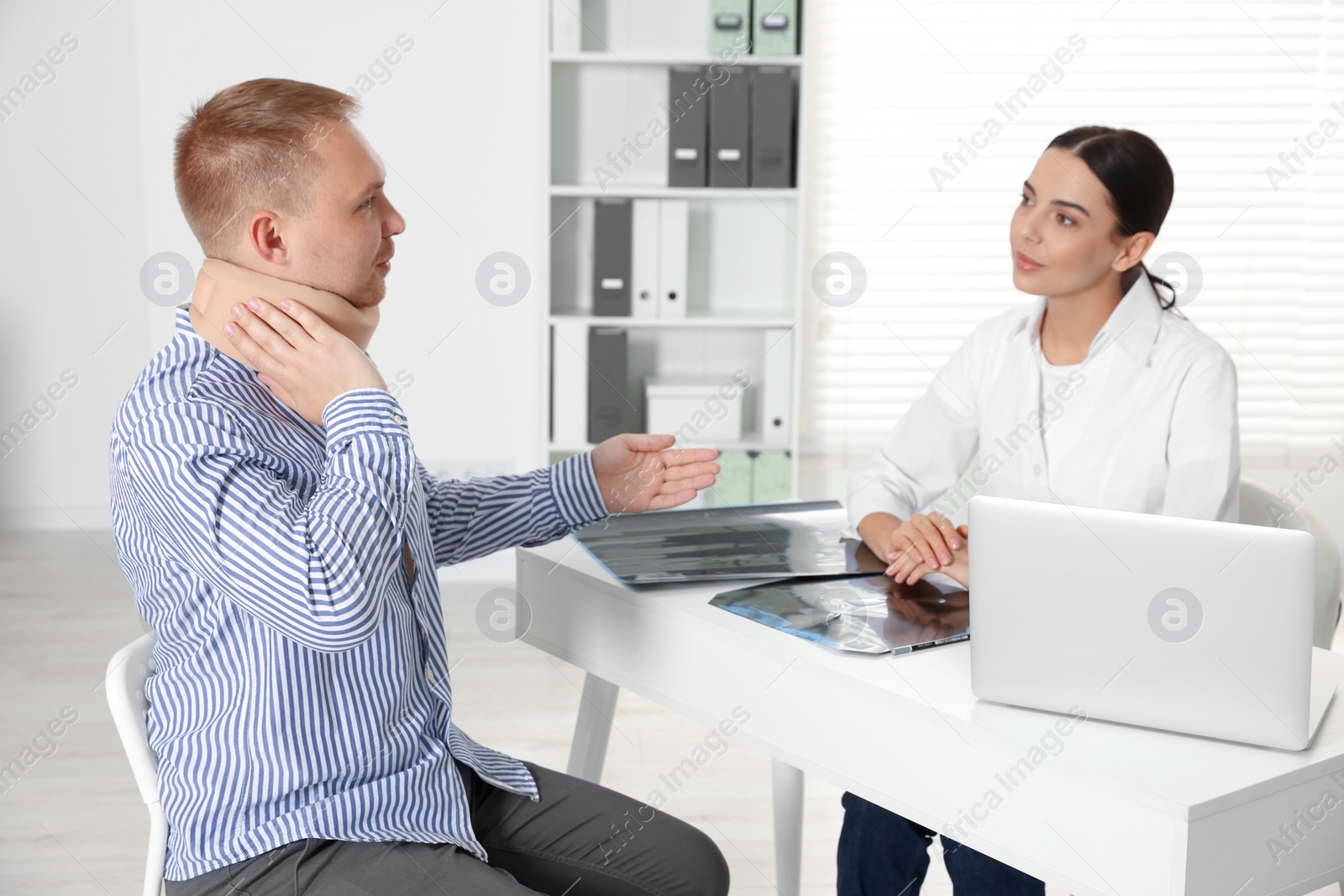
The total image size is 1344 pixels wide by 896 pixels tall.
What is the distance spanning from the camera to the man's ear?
1.16m

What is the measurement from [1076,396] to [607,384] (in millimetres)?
1923

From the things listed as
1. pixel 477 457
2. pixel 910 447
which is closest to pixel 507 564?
pixel 477 457

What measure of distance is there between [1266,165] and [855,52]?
1.45 m

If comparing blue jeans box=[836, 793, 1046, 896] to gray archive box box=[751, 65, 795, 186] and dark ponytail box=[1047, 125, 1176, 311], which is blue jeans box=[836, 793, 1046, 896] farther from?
gray archive box box=[751, 65, 795, 186]

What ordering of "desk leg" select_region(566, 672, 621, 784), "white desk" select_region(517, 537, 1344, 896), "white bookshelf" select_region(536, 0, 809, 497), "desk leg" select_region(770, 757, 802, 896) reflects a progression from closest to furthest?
"white desk" select_region(517, 537, 1344, 896) → "desk leg" select_region(770, 757, 802, 896) → "desk leg" select_region(566, 672, 621, 784) → "white bookshelf" select_region(536, 0, 809, 497)

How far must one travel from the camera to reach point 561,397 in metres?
3.53

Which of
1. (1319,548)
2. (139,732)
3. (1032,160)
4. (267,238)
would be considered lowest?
(139,732)

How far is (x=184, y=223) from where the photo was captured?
3994 mm

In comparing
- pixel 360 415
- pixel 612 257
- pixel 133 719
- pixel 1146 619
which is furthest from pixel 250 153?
pixel 612 257

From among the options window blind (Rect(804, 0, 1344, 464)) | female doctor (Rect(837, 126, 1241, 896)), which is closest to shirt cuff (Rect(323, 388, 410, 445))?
female doctor (Rect(837, 126, 1241, 896))

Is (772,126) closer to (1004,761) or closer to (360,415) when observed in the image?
(360,415)

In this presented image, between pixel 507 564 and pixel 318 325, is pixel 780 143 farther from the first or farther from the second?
pixel 318 325

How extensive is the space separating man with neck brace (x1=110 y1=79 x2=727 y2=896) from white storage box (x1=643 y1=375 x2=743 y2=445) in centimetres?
229

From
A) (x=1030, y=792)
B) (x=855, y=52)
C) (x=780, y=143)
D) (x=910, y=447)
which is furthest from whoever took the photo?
(x=855, y=52)
